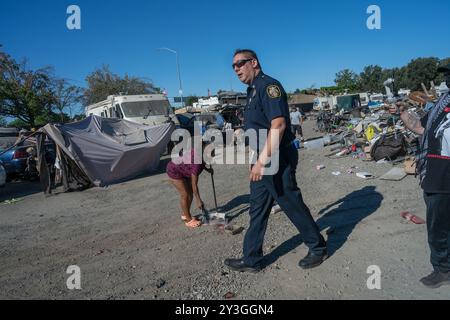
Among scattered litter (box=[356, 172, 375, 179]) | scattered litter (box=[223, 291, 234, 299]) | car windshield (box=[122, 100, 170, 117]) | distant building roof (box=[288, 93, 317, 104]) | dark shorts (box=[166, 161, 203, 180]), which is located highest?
distant building roof (box=[288, 93, 317, 104])

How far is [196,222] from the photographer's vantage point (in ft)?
16.5

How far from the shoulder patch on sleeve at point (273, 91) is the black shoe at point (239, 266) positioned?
67.1 inches

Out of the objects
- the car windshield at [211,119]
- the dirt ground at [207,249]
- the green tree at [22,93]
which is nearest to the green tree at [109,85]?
the green tree at [22,93]

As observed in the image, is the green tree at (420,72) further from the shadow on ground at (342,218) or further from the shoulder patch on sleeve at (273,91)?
the shoulder patch on sleeve at (273,91)

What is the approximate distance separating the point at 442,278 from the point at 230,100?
33.7 m

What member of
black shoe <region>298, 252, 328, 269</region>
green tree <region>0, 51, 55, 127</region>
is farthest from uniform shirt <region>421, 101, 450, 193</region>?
green tree <region>0, 51, 55, 127</region>

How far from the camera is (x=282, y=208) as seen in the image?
10.8ft

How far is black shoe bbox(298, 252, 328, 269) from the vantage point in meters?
3.34

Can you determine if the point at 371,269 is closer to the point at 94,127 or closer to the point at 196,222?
the point at 196,222

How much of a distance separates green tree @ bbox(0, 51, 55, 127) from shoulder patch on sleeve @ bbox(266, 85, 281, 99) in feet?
93.2

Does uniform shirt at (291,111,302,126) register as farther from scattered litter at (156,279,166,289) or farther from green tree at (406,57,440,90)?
green tree at (406,57,440,90)

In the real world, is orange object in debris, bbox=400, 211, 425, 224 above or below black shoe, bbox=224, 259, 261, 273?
above

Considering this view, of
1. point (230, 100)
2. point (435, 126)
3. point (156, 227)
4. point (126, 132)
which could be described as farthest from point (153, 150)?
point (230, 100)

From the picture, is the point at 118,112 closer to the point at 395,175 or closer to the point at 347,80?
the point at 395,175
